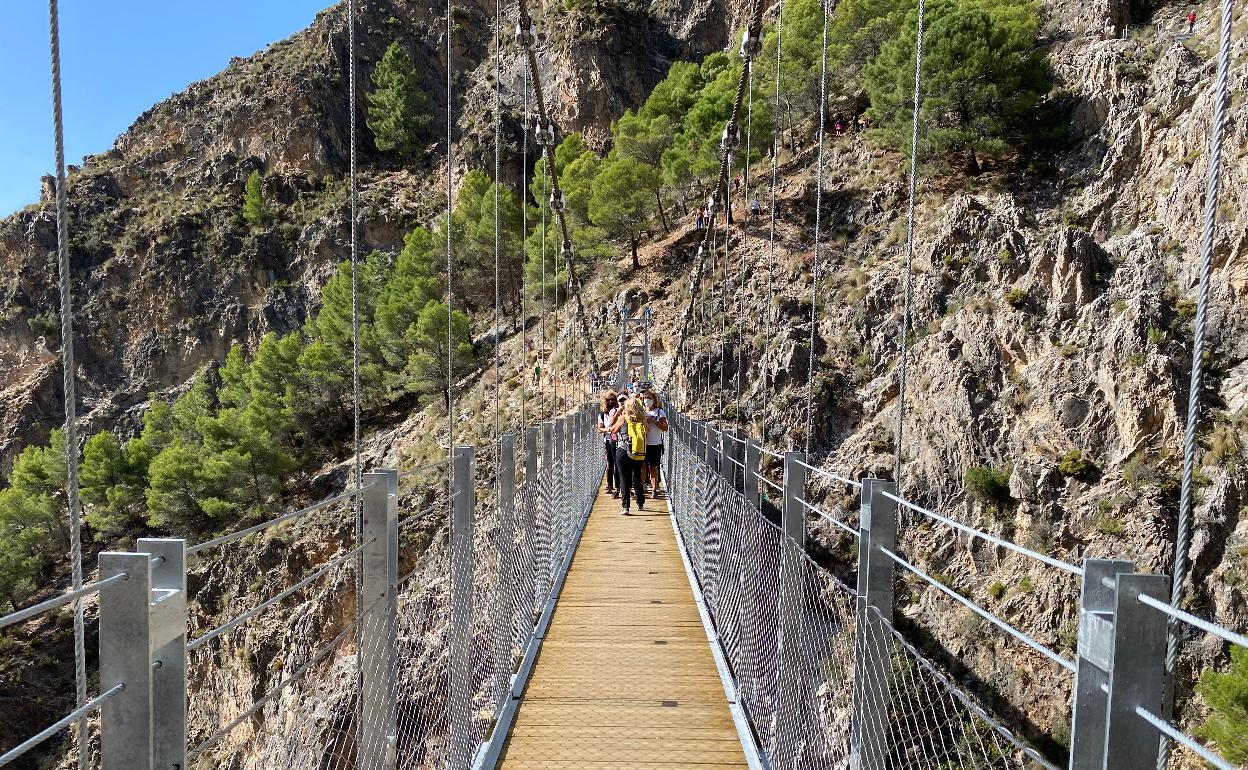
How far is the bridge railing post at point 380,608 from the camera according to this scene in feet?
5.93

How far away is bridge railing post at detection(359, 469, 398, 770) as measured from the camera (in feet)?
5.93

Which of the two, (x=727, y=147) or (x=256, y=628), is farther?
(x=256, y=628)

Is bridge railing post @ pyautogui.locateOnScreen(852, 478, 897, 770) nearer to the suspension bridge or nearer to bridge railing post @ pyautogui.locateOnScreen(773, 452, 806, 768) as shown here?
the suspension bridge

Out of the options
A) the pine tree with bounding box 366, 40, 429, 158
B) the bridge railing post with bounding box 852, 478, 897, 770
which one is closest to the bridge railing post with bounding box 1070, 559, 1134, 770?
the bridge railing post with bounding box 852, 478, 897, 770

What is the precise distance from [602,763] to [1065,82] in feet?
77.0

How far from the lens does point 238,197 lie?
140ft

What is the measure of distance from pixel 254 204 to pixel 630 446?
41184 mm

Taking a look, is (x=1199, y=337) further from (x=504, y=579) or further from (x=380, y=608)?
(x=504, y=579)

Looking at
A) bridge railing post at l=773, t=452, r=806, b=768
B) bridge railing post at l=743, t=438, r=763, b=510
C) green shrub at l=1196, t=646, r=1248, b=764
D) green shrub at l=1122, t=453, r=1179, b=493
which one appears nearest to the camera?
bridge railing post at l=773, t=452, r=806, b=768

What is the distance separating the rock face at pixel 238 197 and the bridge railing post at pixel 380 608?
1529 inches

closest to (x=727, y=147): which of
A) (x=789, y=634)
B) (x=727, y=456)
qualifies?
(x=727, y=456)

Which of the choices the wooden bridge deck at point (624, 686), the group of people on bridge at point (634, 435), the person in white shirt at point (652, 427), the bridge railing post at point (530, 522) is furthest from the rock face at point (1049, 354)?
the bridge railing post at point (530, 522)

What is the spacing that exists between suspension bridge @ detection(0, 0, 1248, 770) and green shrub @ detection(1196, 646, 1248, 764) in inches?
246

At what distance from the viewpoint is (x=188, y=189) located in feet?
143
